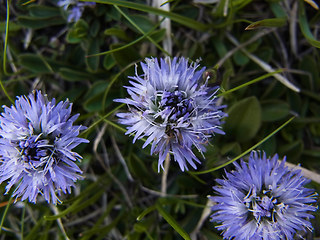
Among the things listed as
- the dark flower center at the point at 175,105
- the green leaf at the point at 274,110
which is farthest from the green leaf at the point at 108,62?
the green leaf at the point at 274,110

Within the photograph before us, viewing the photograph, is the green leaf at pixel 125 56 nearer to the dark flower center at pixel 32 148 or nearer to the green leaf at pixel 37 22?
the green leaf at pixel 37 22

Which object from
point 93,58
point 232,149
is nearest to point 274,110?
point 232,149

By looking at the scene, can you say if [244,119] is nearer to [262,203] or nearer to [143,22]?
[262,203]

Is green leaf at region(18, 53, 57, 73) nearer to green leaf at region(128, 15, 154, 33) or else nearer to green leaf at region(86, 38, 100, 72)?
green leaf at region(86, 38, 100, 72)

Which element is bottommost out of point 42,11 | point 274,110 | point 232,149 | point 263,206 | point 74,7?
point 263,206

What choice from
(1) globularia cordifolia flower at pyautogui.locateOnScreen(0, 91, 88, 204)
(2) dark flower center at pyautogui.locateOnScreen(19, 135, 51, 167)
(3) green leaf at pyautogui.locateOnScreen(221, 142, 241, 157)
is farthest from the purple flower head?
(3) green leaf at pyautogui.locateOnScreen(221, 142, 241, 157)

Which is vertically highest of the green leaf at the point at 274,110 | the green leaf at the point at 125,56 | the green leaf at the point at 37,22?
the green leaf at the point at 37,22
